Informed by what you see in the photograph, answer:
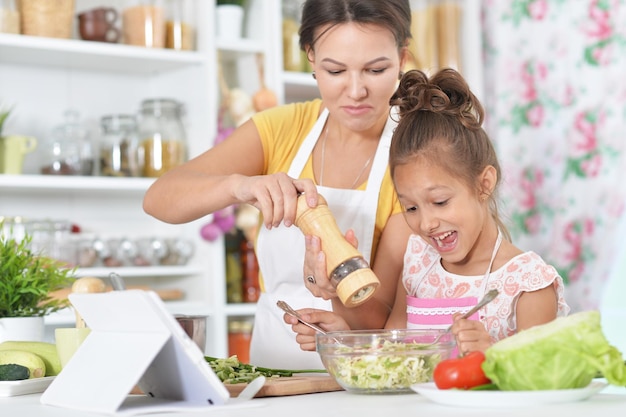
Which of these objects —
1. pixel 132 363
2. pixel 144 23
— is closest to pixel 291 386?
pixel 132 363

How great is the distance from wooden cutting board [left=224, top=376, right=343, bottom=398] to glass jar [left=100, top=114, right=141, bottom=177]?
6.09 feet

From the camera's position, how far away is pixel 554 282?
68.3 inches

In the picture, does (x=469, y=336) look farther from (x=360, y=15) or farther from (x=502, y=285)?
(x=360, y=15)

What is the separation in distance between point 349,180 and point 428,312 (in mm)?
412

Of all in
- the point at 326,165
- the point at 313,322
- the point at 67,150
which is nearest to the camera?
the point at 313,322

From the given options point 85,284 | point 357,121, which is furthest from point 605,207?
point 85,284

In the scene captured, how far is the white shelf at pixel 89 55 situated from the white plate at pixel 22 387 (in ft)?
5.48

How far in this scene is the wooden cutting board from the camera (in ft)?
4.45

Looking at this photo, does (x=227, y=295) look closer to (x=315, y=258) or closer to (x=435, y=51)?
(x=435, y=51)

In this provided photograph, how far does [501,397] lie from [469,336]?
0.21 meters

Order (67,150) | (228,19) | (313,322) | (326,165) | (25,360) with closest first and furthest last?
(25,360), (313,322), (326,165), (67,150), (228,19)

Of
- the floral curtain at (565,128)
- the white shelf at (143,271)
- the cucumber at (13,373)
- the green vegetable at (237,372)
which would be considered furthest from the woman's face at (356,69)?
the floral curtain at (565,128)

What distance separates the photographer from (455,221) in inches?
68.6

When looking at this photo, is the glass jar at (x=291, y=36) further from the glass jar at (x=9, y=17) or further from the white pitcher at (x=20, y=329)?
the white pitcher at (x=20, y=329)
